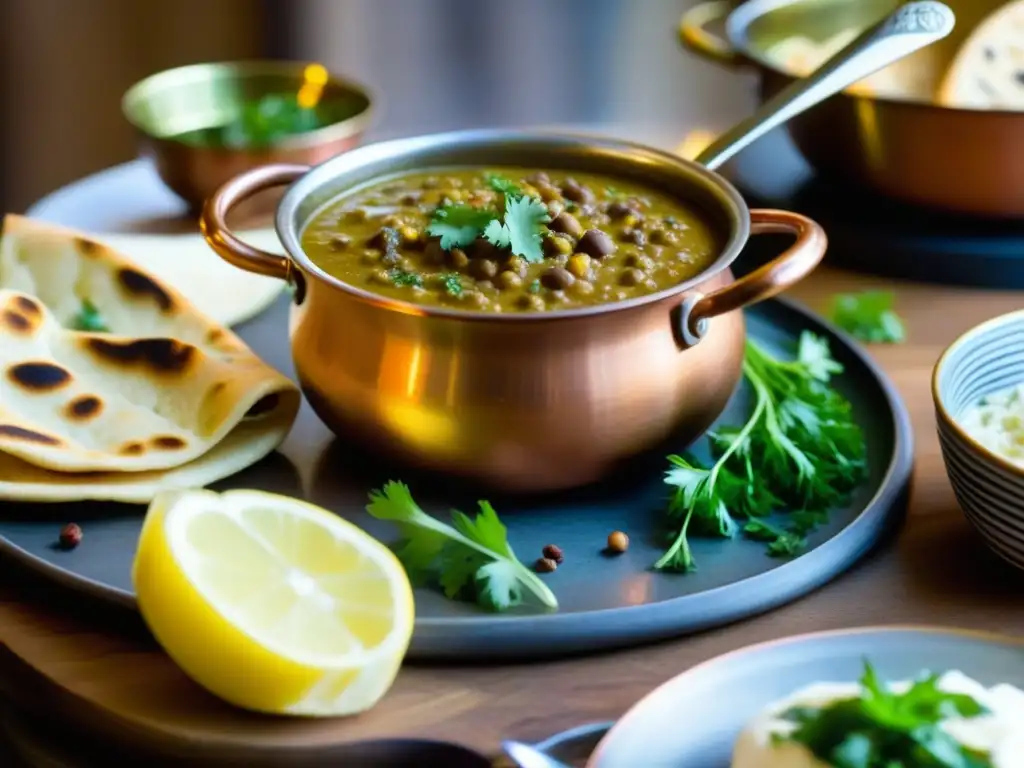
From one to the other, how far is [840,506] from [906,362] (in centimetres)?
52

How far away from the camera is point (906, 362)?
2156 mm

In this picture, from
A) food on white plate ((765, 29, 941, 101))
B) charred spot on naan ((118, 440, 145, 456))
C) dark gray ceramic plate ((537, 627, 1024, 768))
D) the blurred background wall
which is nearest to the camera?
dark gray ceramic plate ((537, 627, 1024, 768))

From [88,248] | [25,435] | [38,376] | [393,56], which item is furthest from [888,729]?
[393,56]

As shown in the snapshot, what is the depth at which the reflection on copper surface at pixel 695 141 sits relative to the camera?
9.31 feet

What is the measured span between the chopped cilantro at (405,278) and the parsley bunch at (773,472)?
383mm

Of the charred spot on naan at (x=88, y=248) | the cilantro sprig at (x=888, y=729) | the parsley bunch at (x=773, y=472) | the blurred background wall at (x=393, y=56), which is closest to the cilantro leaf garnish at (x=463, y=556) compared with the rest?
the parsley bunch at (x=773, y=472)

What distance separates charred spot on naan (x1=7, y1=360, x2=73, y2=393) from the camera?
1.80 meters

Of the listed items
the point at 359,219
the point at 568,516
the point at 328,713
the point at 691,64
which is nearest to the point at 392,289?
the point at 359,219

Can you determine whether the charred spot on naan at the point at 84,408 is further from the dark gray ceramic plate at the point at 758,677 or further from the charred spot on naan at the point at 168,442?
the dark gray ceramic plate at the point at 758,677

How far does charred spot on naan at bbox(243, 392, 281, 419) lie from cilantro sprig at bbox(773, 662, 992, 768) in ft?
3.05

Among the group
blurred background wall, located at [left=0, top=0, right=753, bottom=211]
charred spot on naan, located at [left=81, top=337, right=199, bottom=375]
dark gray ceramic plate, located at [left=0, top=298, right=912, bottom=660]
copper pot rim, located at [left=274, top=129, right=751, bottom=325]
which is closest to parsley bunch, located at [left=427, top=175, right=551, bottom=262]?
copper pot rim, located at [left=274, top=129, right=751, bottom=325]

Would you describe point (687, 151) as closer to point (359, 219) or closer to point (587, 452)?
point (359, 219)

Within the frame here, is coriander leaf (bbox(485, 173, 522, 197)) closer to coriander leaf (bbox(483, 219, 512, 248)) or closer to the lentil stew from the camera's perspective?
the lentil stew

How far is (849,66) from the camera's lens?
2.07m
